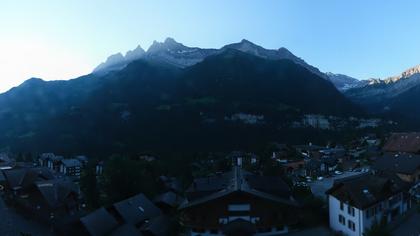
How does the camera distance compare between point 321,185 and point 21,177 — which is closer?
point 21,177

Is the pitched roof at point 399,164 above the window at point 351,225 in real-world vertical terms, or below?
above

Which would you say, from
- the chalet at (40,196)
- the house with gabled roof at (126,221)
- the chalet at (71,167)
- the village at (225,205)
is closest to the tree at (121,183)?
the village at (225,205)

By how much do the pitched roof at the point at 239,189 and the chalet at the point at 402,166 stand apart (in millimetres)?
16762

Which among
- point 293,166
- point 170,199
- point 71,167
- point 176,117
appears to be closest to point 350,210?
point 170,199

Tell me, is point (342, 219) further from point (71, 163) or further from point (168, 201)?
A: point (71, 163)

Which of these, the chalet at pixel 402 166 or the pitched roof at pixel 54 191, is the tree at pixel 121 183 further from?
the chalet at pixel 402 166

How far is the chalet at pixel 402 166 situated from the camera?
5359 cm

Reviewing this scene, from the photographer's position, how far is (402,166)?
55594mm

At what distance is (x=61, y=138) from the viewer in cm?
13800

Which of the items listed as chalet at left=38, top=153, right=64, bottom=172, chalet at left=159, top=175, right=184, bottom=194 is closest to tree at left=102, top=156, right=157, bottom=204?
chalet at left=159, top=175, right=184, bottom=194

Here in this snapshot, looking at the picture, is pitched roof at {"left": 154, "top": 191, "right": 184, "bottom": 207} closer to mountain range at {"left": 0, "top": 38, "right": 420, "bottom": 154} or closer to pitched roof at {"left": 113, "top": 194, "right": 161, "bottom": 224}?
pitched roof at {"left": 113, "top": 194, "right": 161, "bottom": 224}

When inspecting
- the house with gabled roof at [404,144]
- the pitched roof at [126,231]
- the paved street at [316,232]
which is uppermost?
the house with gabled roof at [404,144]

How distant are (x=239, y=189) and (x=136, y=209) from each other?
13.7 m

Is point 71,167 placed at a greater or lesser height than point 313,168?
lesser
